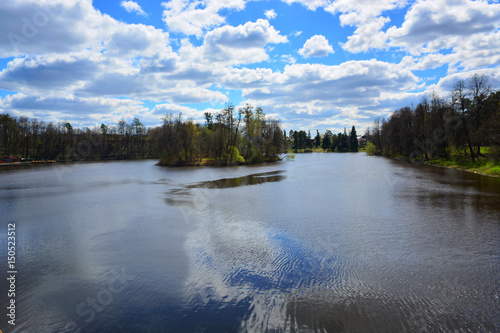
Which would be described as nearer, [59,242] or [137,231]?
[59,242]

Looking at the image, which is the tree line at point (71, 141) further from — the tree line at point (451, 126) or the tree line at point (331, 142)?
the tree line at point (331, 142)

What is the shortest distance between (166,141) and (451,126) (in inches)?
2140

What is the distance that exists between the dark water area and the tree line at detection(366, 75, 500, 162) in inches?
889

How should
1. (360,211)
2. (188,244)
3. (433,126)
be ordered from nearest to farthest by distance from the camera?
(188,244)
(360,211)
(433,126)

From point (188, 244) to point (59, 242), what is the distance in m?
5.33

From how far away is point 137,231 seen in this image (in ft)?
44.4

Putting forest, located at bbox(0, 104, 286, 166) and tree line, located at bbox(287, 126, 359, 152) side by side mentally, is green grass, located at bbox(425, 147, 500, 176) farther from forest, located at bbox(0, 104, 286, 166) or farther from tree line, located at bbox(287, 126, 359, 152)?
tree line, located at bbox(287, 126, 359, 152)

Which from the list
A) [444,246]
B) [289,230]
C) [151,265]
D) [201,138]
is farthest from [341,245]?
[201,138]

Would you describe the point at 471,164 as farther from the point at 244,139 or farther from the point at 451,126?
the point at 244,139

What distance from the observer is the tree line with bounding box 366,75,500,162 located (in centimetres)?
3594

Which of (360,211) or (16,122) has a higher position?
(16,122)

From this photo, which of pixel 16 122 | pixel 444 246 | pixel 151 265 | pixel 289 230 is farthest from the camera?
pixel 16 122

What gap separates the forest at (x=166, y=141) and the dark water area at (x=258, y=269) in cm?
4794

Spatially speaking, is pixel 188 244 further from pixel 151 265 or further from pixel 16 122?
pixel 16 122
